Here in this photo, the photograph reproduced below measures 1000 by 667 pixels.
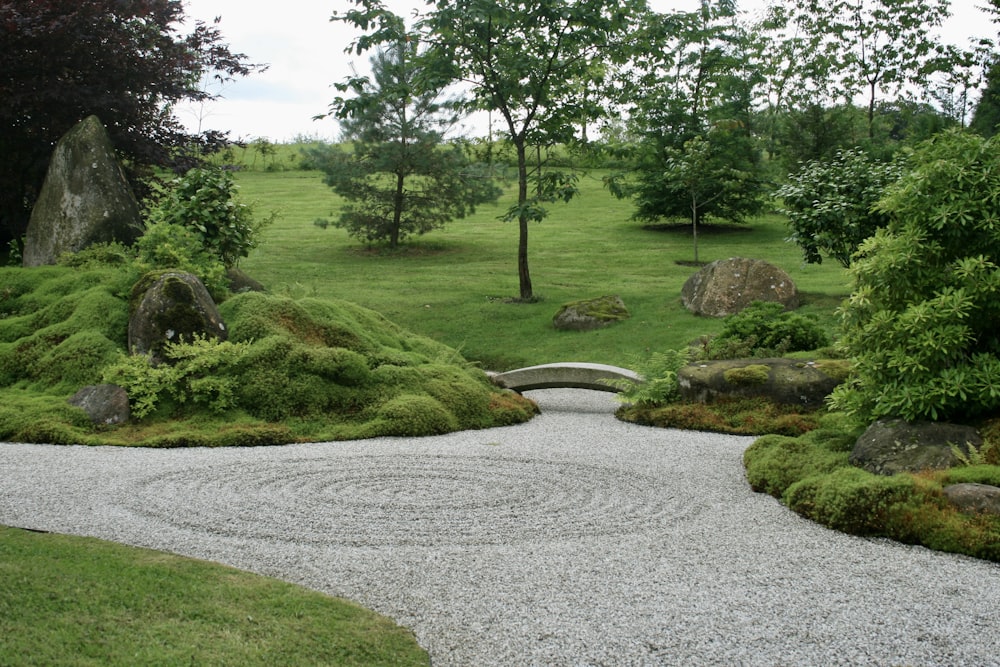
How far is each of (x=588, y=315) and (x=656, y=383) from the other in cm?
596

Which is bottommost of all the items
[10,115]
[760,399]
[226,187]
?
[760,399]

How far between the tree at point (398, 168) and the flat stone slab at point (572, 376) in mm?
12763

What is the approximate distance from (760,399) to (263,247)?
64.3 feet

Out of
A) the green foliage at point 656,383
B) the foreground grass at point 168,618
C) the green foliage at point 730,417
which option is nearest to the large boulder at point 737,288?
the green foliage at point 656,383

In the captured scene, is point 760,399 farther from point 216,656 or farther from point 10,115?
point 10,115

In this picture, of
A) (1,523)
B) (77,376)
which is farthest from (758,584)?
(77,376)

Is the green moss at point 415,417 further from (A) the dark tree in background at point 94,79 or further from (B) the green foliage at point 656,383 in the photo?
(A) the dark tree in background at point 94,79

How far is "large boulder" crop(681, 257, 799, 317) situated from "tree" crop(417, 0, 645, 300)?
3.44 m

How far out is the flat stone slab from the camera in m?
13.2

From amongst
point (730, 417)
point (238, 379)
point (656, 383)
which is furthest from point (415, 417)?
point (730, 417)

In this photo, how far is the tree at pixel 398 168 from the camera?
84.6 feet

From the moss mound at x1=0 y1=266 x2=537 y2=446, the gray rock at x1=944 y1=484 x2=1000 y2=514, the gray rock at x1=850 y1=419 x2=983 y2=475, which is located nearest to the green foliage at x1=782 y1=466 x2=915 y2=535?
the gray rock at x1=944 y1=484 x2=1000 y2=514

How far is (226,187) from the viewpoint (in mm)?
15141

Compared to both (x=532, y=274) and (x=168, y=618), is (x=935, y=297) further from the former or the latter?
(x=532, y=274)
